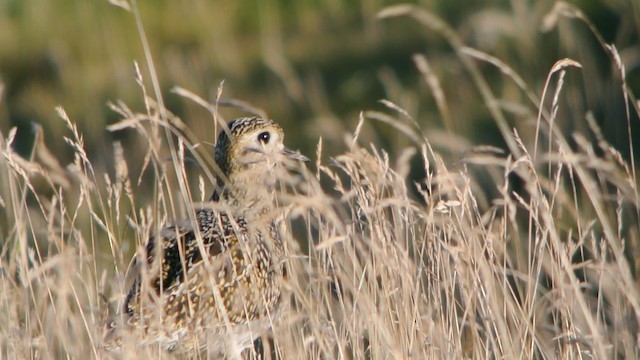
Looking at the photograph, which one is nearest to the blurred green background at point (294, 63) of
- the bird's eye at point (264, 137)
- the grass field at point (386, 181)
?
the grass field at point (386, 181)

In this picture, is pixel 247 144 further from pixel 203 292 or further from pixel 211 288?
pixel 211 288

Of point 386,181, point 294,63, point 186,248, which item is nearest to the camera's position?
point 386,181

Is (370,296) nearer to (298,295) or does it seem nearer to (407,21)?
(298,295)

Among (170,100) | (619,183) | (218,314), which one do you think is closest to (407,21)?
(170,100)

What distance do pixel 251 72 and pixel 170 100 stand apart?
4.46 feet

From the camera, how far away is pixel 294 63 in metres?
15.3

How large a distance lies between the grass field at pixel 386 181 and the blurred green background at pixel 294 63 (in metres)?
0.05

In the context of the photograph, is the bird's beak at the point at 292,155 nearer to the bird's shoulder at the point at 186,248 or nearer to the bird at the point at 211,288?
the bird at the point at 211,288

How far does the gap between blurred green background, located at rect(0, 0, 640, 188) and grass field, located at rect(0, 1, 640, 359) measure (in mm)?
51

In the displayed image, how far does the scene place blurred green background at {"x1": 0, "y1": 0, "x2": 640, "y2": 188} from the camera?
485 inches

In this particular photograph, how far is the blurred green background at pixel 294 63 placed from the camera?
40.4 feet

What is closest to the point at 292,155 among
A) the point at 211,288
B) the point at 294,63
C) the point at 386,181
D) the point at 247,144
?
the point at 247,144

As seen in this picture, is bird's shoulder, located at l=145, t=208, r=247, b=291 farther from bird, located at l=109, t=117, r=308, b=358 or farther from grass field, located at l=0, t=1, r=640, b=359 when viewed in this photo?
grass field, located at l=0, t=1, r=640, b=359

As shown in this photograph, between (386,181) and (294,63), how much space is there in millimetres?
10361
